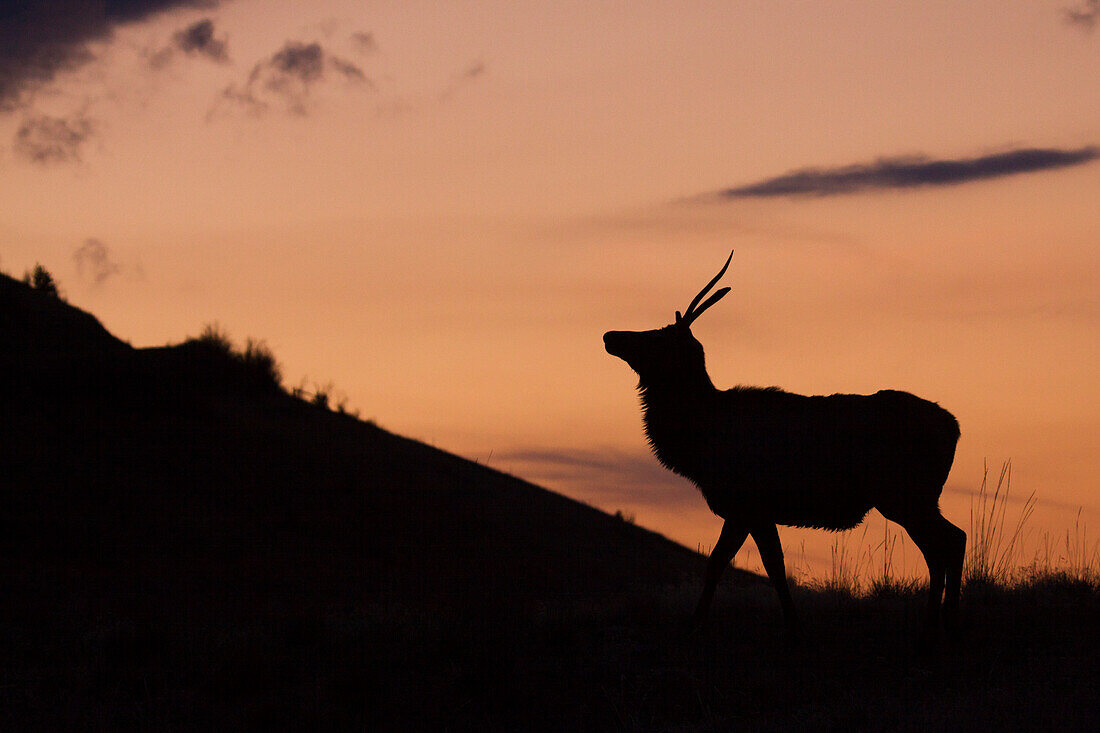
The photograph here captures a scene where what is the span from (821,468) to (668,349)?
1.70m

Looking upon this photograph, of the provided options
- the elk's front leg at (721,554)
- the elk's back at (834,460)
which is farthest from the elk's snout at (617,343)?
the elk's front leg at (721,554)

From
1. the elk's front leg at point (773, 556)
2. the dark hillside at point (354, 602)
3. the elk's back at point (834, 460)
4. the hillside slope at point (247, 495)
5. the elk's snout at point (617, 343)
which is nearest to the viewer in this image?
the dark hillside at point (354, 602)

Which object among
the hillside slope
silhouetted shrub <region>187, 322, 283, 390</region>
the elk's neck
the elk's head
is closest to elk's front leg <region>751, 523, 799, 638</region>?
→ the elk's neck

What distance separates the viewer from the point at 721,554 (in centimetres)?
927

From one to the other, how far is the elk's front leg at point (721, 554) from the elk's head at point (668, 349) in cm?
138

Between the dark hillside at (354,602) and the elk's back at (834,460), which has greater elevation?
the elk's back at (834,460)

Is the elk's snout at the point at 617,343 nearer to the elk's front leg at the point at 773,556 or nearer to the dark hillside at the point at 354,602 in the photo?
the elk's front leg at the point at 773,556

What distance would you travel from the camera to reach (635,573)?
16.9 m

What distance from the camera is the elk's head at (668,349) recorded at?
9.62 metres

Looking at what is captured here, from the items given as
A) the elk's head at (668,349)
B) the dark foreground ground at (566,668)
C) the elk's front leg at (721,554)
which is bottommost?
the dark foreground ground at (566,668)

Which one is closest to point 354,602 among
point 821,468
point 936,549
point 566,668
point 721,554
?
point 566,668

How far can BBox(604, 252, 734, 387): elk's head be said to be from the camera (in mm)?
9625

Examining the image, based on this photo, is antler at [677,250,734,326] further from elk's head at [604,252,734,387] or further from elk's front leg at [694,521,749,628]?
elk's front leg at [694,521,749,628]

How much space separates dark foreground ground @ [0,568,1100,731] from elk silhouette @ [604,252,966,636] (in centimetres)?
67
